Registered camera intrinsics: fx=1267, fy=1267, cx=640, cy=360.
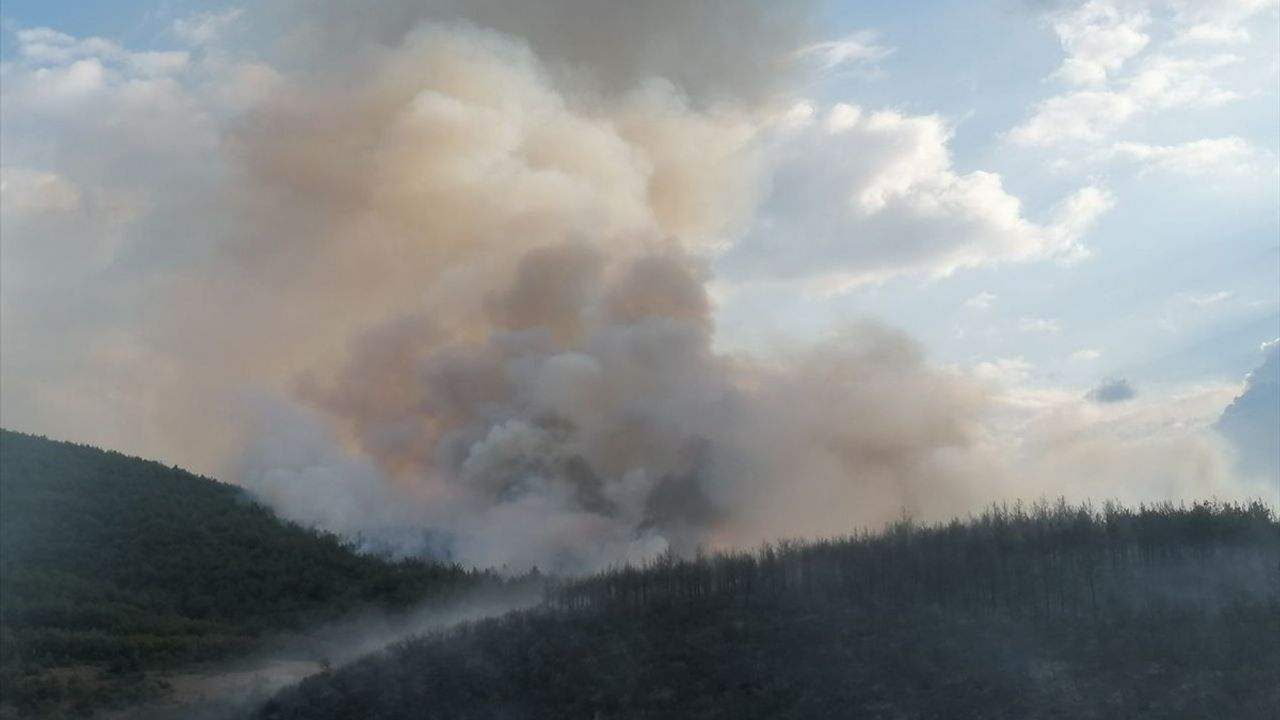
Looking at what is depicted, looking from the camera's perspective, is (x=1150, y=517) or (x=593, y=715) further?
(x=1150, y=517)

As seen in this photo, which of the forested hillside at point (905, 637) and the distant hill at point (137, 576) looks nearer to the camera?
the forested hillside at point (905, 637)

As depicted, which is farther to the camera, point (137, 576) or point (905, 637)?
point (137, 576)

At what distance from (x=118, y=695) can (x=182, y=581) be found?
70.8 feet

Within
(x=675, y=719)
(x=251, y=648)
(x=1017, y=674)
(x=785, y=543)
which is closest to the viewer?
(x=1017, y=674)

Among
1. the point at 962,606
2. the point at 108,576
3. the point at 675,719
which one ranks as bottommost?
the point at 675,719

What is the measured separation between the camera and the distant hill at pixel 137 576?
50.4 metres

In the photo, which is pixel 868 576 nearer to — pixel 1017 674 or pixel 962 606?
pixel 962 606

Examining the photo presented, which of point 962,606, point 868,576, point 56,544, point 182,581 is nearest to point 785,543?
point 868,576

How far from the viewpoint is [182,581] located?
66500mm

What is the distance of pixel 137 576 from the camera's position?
216 feet

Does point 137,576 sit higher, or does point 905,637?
point 137,576

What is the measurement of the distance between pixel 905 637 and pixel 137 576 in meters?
45.2

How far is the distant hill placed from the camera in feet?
165

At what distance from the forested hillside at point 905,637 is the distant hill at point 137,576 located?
1185 centimetres
